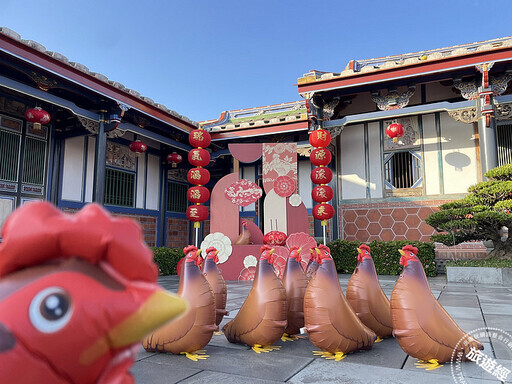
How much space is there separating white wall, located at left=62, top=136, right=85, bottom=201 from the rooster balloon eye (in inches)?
378

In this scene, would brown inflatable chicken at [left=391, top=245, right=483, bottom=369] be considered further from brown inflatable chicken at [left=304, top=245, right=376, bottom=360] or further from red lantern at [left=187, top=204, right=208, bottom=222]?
red lantern at [left=187, top=204, right=208, bottom=222]

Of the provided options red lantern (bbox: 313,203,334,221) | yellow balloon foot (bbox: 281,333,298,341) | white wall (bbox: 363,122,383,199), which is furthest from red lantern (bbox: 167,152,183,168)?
yellow balloon foot (bbox: 281,333,298,341)

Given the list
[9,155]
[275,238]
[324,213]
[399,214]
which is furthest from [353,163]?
[9,155]

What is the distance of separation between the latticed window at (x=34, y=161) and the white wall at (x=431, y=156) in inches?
395

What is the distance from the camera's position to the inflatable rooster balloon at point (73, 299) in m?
0.74

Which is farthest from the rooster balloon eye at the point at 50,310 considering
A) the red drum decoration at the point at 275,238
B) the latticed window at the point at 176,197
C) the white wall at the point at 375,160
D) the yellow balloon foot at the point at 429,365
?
the latticed window at the point at 176,197

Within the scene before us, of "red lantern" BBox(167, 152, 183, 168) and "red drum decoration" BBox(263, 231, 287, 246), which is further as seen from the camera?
"red lantern" BBox(167, 152, 183, 168)

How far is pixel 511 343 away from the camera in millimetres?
2799

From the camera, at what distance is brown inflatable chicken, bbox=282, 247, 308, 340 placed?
3129 mm

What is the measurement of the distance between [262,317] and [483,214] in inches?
237

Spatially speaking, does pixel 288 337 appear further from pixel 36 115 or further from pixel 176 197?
pixel 176 197

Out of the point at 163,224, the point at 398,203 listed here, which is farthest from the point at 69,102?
the point at 398,203

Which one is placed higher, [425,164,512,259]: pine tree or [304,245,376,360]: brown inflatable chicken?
[425,164,512,259]: pine tree

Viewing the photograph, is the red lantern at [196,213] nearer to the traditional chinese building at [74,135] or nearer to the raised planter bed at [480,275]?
the traditional chinese building at [74,135]
